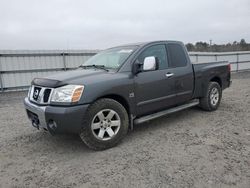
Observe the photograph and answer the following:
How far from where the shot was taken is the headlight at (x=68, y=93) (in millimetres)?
3545

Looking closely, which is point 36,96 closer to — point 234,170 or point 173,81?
point 173,81

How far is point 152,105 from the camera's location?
4.61 m

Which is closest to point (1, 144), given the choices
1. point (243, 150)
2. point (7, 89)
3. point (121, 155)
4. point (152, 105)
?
point (121, 155)

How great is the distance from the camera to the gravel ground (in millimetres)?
3014

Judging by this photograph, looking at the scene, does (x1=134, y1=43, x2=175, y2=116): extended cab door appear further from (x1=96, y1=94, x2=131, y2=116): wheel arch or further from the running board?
(x1=96, y1=94, x2=131, y2=116): wheel arch

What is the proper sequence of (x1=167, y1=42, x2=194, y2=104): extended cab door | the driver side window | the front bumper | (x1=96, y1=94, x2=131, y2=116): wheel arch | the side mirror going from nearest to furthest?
the front bumper, (x1=96, y1=94, x2=131, y2=116): wheel arch, the side mirror, the driver side window, (x1=167, y1=42, x2=194, y2=104): extended cab door

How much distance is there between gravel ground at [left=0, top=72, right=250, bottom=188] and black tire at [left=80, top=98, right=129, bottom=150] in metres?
0.13

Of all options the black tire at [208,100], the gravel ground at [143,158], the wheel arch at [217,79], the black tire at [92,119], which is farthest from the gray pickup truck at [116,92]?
the wheel arch at [217,79]

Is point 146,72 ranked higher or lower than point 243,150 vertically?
higher

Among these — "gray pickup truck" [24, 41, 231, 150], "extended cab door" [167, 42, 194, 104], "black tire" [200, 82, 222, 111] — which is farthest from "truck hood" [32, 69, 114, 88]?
"black tire" [200, 82, 222, 111]

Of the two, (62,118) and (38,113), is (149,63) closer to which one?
(62,118)

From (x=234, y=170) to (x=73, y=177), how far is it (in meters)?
2.14

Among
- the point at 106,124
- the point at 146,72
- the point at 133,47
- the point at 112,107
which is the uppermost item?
the point at 133,47

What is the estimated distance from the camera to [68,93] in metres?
3.57
